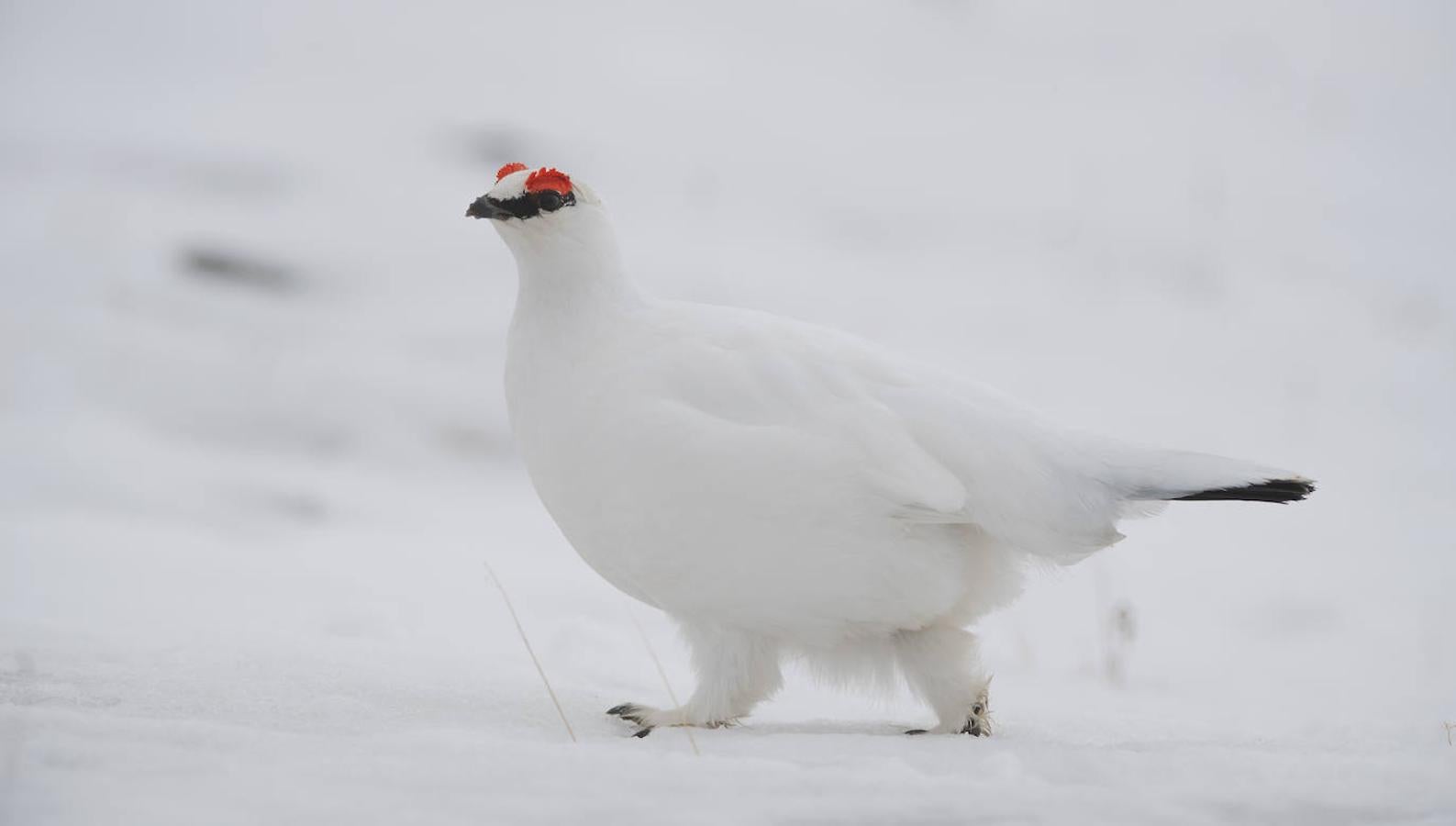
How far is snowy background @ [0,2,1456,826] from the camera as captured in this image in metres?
1.92

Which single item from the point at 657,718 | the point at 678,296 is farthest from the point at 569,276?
the point at 678,296

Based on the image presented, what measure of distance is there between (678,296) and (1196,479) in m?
5.24

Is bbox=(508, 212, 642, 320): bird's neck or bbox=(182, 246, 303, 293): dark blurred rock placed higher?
bbox=(182, 246, 303, 293): dark blurred rock

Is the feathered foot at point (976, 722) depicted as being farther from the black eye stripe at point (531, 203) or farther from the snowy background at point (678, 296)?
the black eye stripe at point (531, 203)

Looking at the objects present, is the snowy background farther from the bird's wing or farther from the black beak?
the black beak

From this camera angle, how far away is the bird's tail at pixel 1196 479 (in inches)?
92.5

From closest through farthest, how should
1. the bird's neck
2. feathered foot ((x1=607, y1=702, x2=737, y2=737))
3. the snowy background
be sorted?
the snowy background → feathered foot ((x1=607, y1=702, x2=737, y2=737)) → the bird's neck

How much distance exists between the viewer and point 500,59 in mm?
10156

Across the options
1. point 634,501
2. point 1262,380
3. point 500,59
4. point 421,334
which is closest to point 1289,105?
point 1262,380

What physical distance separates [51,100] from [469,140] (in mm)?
2979

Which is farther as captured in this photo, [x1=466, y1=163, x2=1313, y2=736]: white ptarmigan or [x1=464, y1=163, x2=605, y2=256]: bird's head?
[x1=464, y1=163, x2=605, y2=256]: bird's head

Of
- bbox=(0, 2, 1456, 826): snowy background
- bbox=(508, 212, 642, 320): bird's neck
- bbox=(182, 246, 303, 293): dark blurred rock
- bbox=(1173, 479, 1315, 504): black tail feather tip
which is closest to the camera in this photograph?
bbox=(0, 2, 1456, 826): snowy background

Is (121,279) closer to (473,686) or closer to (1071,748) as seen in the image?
(473,686)

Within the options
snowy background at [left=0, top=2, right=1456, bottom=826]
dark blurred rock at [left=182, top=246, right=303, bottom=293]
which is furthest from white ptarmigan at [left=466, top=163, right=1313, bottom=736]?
dark blurred rock at [left=182, top=246, right=303, bottom=293]
